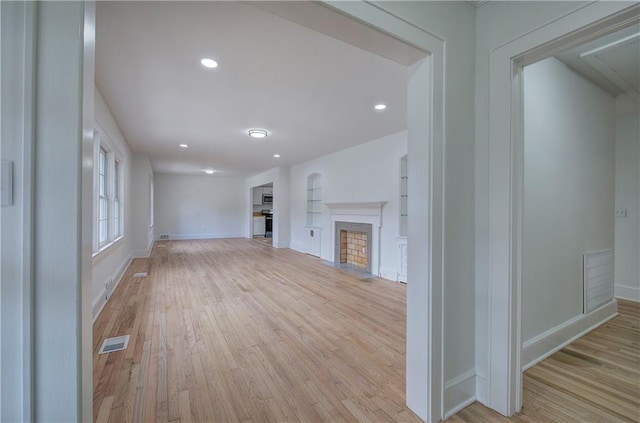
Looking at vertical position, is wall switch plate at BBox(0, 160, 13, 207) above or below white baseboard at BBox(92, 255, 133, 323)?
above

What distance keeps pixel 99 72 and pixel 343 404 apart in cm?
344

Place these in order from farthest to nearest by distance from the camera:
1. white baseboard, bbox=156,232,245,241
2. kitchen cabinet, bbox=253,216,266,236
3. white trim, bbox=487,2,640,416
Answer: kitchen cabinet, bbox=253,216,266,236 → white baseboard, bbox=156,232,245,241 → white trim, bbox=487,2,640,416

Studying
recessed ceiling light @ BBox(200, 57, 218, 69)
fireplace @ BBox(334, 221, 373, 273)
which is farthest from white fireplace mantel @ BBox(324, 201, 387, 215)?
recessed ceiling light @ BBox(200, 57, 218, 69)

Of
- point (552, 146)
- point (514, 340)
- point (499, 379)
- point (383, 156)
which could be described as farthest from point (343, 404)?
point (383, 156)

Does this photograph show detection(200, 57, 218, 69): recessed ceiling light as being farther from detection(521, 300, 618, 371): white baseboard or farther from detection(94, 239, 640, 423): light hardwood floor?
detection(521, 300, 618, 371): white baseboard

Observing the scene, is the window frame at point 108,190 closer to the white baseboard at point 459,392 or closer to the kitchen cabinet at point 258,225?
the white baseboard at point 459,392

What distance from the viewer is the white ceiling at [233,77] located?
1917 mm

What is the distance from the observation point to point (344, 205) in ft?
19.4

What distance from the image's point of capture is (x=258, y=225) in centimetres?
1173

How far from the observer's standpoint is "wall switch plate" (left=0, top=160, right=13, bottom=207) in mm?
738

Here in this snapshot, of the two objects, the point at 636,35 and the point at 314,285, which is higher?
the point at 636,35

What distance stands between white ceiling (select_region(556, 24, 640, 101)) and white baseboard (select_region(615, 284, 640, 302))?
2.46 metres

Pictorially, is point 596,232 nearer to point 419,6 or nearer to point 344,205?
point 419,6

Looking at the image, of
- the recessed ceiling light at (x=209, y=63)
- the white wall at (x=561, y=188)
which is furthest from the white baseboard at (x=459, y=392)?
the recessed ceiling light at (x=209, y=63)
